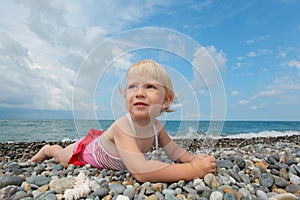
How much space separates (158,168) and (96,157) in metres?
1.42

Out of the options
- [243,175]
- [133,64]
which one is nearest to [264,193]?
[243,175]

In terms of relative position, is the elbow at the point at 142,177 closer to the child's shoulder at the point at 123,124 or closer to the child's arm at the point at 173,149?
the child's shoulder at the point at 123,124

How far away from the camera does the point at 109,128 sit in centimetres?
336

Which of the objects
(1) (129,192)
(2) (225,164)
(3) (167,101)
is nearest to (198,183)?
(1) (129,192)

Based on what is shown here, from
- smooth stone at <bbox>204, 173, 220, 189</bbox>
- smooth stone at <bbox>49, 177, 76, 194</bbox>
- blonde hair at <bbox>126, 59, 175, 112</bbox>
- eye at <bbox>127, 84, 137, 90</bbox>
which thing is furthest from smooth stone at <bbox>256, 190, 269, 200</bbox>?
smooth stone at <bbox>49, 177, 76, 194</bbox>

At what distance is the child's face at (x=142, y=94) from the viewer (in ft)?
9.18

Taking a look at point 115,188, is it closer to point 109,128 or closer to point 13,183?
point 109,128

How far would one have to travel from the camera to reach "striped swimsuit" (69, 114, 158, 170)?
3.49 metres

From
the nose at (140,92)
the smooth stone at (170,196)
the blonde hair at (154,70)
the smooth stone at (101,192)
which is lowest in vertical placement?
the smooth stone at (101,192)

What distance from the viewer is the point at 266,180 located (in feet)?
9.20

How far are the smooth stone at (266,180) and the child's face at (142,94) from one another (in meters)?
1.44

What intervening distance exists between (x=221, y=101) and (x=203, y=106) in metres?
0.21

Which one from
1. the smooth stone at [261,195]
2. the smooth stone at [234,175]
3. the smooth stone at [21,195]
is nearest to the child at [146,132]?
the smooth stone at [234,175]

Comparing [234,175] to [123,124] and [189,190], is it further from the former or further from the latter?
[123,124]
